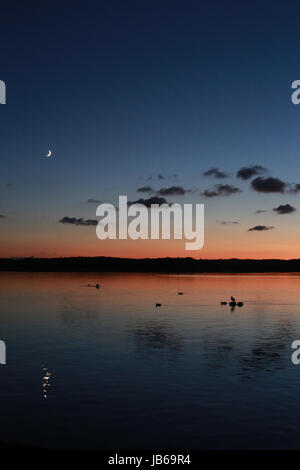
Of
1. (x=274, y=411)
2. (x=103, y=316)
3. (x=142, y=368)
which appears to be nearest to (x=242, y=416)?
(x=274, y=411)

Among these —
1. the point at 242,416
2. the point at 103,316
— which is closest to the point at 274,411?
the point at 242,416

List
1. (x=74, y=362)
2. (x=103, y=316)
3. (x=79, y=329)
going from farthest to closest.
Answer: (x=103, y=316), (x=79, y=329), (x=74, y=362)

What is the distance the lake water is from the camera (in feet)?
87.3

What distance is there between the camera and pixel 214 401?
1308 inches

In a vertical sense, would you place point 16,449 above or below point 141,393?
above

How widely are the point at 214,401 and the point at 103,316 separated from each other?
53.5m

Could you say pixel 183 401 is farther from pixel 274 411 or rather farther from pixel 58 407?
pixel 58 407

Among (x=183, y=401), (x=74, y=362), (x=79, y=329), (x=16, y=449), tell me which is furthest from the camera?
(x=79, y=329)

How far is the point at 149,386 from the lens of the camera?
37.0 meters

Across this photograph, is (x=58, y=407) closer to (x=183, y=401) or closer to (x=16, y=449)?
(x=183, y=401)

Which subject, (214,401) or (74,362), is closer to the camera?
(214,401)

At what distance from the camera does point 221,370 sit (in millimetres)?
42594

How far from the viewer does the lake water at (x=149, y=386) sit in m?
26.6

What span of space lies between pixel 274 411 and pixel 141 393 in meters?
9.36
